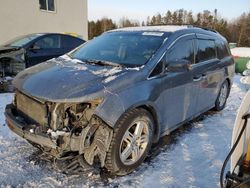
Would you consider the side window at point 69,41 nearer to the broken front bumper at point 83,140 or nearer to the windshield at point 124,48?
the windshield at point 124,48

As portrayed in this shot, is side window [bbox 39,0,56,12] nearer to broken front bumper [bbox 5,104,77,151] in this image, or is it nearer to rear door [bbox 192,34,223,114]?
rear door [bbox 192,34,223,114]

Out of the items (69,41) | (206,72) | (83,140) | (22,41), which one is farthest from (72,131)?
(69,41)

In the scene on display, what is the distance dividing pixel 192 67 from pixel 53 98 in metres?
2.36

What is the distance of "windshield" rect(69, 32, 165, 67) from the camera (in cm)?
387

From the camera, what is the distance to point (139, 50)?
157 inches

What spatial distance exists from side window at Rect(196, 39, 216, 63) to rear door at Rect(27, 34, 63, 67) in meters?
4.75

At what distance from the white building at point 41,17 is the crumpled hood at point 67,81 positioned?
33.8 feet

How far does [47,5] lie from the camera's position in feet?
48.7

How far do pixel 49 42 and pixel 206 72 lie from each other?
5.29 m

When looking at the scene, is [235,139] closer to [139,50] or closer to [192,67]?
[139,50]

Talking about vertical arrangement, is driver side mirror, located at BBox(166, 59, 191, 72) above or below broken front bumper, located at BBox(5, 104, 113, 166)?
above

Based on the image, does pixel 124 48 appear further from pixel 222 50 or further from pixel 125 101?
pixel 222 50

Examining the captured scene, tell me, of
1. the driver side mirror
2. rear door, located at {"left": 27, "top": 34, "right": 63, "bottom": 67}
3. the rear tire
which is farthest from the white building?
the driver side mirror

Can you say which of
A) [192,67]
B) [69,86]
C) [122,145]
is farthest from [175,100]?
[69,86]
